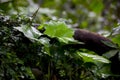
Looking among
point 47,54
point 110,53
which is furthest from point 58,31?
point 110,53

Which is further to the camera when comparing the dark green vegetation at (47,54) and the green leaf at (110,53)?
the green leaf at (110,53)

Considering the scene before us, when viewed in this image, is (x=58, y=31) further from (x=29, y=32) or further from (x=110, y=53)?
(x=110, y=53)

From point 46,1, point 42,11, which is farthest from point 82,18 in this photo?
point 42,11

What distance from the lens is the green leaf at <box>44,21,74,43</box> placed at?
4.13 feet

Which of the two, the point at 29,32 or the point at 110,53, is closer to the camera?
the point at 29,32

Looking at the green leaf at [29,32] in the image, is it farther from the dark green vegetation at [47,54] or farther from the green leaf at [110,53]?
the green leaf at [110,53]

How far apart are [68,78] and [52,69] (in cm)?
8

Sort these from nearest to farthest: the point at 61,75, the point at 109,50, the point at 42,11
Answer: the point at 61,75
the point at 109,50
the point at 42,11

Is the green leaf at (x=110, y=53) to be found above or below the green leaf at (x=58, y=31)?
below

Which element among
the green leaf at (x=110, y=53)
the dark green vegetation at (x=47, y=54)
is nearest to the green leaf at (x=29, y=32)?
the dark green vegetation at (x=47, y=54)

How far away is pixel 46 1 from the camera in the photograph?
180 inches

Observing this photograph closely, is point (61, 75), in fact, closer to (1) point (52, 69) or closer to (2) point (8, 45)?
(1) point (52, 69)

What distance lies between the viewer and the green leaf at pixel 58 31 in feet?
4.13

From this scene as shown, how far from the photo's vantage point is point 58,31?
1.28 meters
